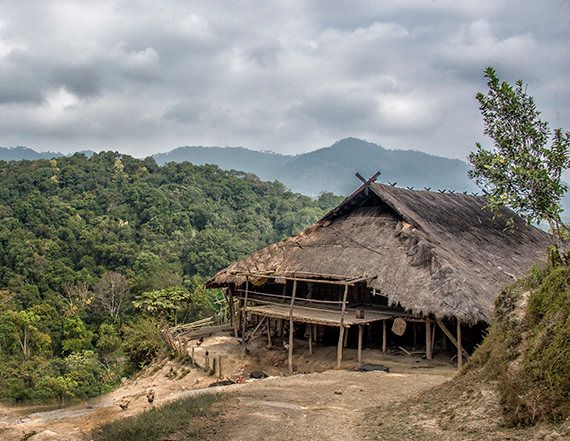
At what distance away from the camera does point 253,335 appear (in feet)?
76.9

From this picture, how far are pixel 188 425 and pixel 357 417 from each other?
3297 millimetres

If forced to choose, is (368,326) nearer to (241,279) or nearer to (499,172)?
(241,279)

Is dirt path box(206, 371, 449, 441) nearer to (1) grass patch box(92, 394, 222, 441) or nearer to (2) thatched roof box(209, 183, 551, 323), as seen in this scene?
(1) grass patch box(92, 394, 222, 441)

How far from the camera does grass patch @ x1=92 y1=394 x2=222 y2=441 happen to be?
969 centimetres

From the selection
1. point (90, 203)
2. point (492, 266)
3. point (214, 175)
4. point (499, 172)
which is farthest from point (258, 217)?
point (499, 172)

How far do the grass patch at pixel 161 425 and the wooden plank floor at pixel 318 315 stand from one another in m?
7.75

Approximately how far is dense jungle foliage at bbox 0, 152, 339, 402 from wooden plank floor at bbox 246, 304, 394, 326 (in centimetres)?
648

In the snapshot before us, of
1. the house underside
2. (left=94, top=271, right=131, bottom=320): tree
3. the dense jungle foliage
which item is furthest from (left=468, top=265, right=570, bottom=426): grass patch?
(left=94, top=271, right=131, bottom=320): tree

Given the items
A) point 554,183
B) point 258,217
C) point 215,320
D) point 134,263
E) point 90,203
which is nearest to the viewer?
point 554,183

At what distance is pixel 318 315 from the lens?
20.1 metres

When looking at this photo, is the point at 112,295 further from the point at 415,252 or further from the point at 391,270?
the point at 415,252

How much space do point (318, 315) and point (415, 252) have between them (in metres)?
4.16

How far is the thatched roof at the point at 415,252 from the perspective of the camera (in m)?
17.7

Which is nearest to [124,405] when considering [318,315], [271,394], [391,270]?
[271,394]
